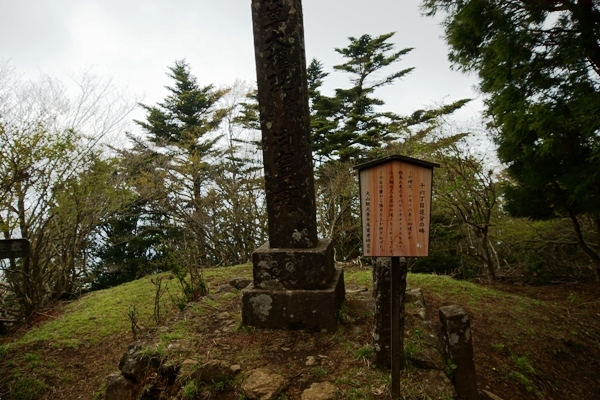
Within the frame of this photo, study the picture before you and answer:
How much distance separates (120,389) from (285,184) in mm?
2448

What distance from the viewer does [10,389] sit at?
144 inches

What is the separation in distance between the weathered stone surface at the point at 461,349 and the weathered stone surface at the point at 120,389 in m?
2.77

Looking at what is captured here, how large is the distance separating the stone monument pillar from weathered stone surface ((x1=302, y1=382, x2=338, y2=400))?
889mm

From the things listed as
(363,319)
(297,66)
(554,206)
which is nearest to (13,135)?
(297,66)

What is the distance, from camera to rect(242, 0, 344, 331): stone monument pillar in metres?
3.53

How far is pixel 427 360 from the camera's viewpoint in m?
2.84


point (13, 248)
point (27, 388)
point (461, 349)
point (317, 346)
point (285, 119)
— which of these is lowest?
point (27, 388)

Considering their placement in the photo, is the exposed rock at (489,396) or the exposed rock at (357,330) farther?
the exposed rock at (357,330)

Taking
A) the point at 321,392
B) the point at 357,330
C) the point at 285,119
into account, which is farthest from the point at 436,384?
the point at 285,119

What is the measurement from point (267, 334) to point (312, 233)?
114 cm

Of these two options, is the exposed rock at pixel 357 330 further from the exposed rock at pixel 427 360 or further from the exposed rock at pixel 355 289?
the exposed rock at pixel 355 289

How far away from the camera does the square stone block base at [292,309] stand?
342cm

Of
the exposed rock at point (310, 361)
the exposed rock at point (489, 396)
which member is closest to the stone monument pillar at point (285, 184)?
the exposed rock at point (310, 361)

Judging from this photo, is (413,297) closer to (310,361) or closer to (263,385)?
(310,361)
